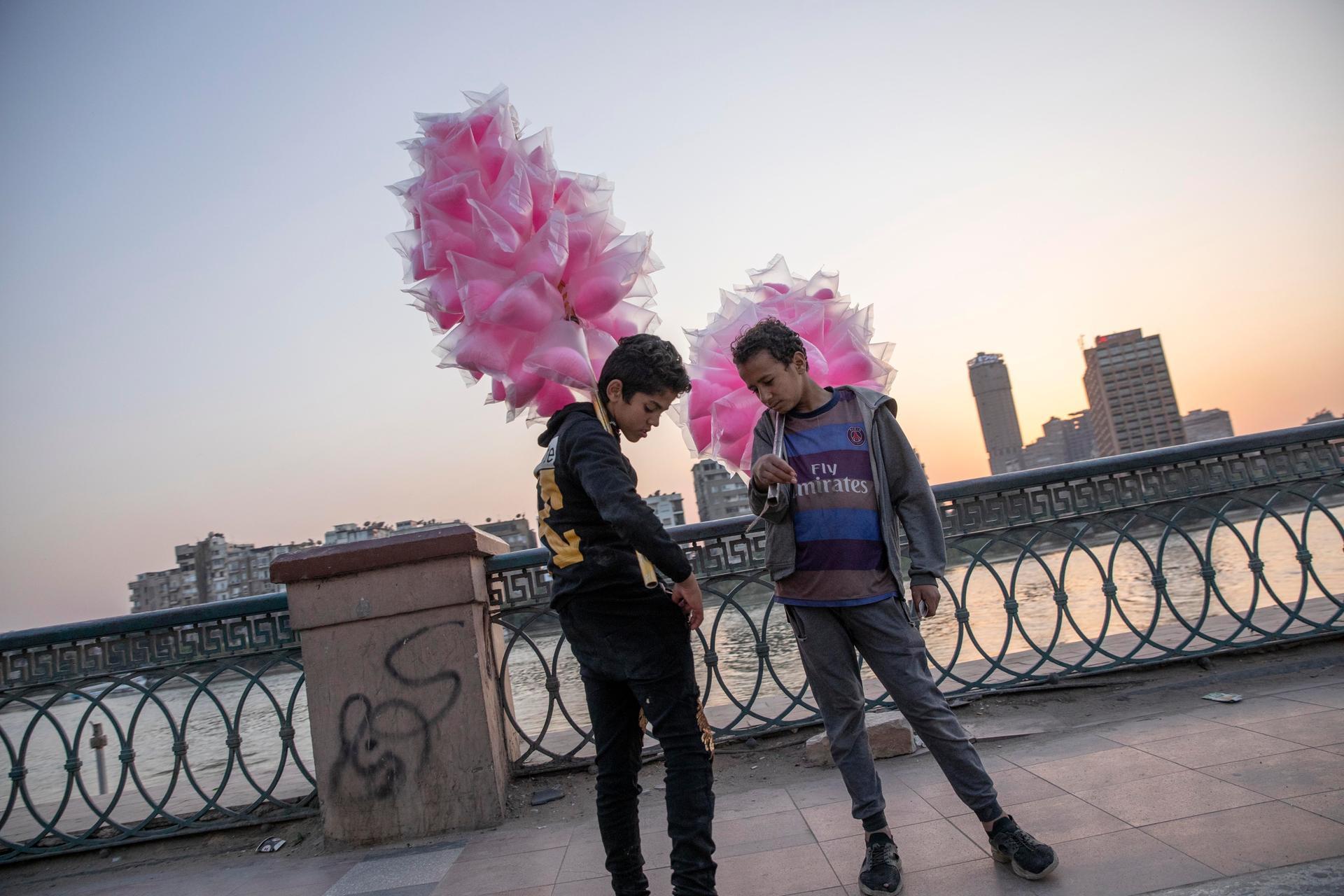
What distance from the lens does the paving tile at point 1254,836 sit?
2090 millimetres

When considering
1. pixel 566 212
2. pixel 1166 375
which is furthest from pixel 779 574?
pixel 1166 375

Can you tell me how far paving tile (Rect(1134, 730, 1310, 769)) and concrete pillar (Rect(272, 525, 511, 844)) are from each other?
9.45 ft

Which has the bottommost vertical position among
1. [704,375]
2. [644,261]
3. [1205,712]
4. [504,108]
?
[1205,712]

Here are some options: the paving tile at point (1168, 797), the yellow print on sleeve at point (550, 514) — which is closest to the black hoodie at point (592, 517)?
the yellow print on sleeve at point (550, 514)

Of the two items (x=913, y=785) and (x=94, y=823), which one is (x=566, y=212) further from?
(x=94, y=823)

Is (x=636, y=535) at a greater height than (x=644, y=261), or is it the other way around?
(x=644, y=261)

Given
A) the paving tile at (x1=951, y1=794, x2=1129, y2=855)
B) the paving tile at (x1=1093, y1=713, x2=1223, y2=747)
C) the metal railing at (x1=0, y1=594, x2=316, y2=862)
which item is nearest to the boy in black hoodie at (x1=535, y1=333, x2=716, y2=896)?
the paving tile at (x1=951, y1=794, x2=1129, y2=855)

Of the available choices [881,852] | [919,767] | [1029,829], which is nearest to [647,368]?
[881,852]

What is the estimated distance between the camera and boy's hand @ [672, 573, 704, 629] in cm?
218

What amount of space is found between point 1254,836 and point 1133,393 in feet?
547

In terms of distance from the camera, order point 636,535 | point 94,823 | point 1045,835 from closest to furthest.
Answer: point 636,535 < point 1045,835 < point 94,823

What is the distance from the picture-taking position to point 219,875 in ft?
11.6

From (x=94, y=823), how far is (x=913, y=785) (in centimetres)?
427

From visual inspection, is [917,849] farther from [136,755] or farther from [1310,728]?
[136,755]
